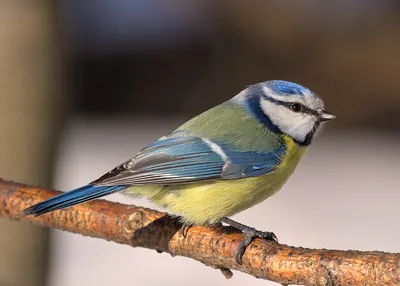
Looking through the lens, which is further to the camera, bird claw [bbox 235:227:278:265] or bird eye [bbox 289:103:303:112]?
bird eye [bbox 289:103:303:112]

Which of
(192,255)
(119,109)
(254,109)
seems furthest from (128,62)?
(192,255)

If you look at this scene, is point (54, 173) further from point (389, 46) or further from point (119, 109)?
point (389, 46)

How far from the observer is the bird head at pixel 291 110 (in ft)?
4.60

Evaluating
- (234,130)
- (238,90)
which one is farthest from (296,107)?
(238,90)

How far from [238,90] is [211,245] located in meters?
1.87

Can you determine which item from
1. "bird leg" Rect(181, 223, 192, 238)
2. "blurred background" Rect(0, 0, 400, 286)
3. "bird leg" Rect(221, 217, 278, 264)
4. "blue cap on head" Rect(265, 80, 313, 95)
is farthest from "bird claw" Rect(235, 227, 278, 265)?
"blurred background" Rect(0, 0, 400, 286)

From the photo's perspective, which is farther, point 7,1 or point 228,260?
point 7,1

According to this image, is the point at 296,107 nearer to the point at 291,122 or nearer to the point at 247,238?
the point at 291,122

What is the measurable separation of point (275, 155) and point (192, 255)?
260 mm

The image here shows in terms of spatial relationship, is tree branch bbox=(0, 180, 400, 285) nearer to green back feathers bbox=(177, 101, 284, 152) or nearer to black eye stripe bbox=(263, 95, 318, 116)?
green back feathers bbox=(177, 101, 284, 152)

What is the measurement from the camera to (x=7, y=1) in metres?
1.85

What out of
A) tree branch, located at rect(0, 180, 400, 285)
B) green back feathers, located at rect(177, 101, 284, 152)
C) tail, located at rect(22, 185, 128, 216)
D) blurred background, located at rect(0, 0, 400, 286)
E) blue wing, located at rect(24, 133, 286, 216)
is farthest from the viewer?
blurred background, located at rect(0, 0, 400, 286)

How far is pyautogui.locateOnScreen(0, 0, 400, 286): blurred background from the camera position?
246cm

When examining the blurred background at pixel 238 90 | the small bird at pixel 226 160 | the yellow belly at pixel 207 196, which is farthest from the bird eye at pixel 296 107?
the blurred background at pixel 238 90
